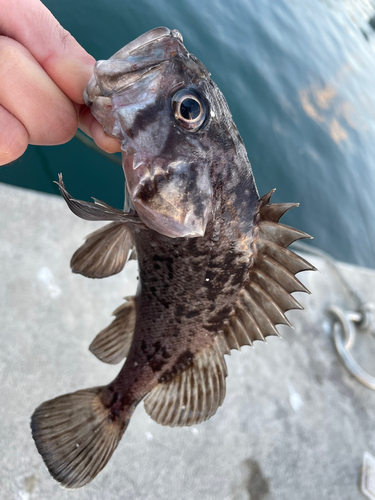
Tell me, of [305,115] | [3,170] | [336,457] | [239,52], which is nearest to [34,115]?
[3,170]

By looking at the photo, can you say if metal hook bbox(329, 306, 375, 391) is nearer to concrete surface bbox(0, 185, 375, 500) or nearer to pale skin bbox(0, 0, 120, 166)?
concrete surface bbox(0, 185, 375, 500)

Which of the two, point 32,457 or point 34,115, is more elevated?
point 34,115

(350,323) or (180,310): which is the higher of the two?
(180,310)

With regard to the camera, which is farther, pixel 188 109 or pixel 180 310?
pixel 180 310

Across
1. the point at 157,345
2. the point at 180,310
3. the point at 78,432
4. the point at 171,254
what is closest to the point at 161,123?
the point at 171,254

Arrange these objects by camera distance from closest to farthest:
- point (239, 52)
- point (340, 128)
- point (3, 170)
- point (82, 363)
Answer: point (82, 363) < point (3, 170) < point (239, 52) < point (340, 128)

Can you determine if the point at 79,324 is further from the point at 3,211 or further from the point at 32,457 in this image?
the point at 3,211

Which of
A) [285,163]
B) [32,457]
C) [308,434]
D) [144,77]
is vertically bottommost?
[32,457]

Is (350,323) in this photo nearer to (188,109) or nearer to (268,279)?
(268,279)
